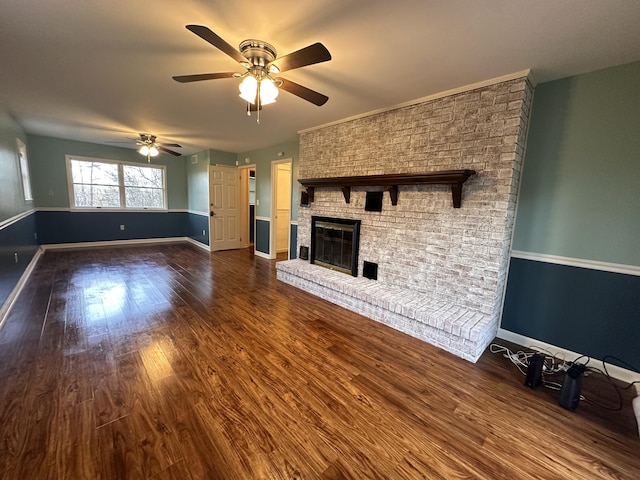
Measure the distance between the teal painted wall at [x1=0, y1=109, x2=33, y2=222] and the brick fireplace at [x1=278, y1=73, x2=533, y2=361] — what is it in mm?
3975

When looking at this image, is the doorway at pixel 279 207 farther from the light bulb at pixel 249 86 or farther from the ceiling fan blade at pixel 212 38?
the ceiling fan blade at pixel 212 38

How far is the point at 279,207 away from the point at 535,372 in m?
5.06

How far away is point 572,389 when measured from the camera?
1789 mm

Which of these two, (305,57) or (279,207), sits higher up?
(305,57)

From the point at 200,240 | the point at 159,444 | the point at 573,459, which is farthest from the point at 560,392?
the point at 200,240

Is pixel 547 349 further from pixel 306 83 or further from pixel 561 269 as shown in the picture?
pixel 306 83

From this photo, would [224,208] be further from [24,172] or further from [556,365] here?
[556,365]

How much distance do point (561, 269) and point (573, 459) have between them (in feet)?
5.12

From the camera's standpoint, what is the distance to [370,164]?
11.3 feet

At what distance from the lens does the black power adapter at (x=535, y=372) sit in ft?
6.52

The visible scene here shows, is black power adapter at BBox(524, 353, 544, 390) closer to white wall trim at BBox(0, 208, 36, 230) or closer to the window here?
white wall trim at BBox(0, 208, 36, 230)

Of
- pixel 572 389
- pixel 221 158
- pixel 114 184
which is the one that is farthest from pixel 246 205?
pixel 572 389

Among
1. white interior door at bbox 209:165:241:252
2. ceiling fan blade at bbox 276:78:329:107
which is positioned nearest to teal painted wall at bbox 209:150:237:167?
white interior door at bbox 209:165:241:252

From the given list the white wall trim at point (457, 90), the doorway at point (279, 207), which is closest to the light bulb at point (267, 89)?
the white wall trim at point (457, 90)
